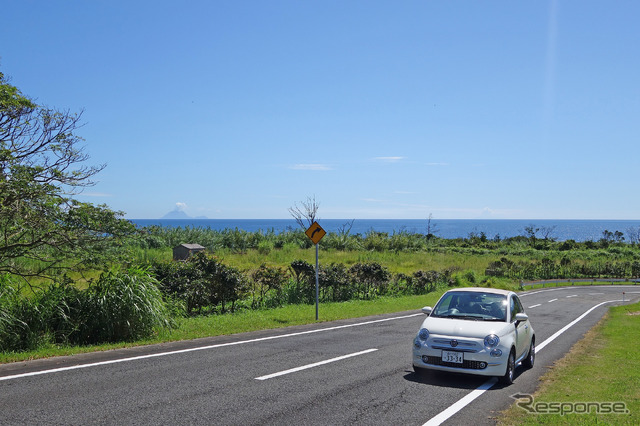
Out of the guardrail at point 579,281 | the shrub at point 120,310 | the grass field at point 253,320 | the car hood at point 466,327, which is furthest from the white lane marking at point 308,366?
the guardrail at point 579,281

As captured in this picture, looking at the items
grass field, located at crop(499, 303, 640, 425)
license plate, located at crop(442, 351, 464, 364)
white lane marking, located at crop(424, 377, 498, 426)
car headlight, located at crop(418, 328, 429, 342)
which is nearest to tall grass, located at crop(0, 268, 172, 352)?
car headlight, located at crop(418, 328, 429, 342)

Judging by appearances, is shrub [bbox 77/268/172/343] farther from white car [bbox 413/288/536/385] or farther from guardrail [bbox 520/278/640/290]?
guardrail [bbox 520/278/640/290]

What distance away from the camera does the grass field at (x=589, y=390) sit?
21.7ft

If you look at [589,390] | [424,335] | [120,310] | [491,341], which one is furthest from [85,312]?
[589,390]

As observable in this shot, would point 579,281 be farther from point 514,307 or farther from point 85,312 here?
point 85,312

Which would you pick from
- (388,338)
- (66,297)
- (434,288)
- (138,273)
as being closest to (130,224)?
(138,273)

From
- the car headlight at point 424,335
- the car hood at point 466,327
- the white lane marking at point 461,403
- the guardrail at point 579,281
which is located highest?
the car hood at point 466,327

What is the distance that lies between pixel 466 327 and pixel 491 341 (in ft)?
1.72

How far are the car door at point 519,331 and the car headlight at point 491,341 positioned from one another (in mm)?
Answer: 826

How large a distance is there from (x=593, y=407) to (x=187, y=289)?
12.7 m

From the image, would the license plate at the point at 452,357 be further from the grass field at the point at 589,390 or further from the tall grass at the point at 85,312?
the tall grass at the point at 85,312

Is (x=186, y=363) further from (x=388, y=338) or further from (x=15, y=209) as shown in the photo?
(x=388, y=338)

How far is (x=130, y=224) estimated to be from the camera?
1257cm

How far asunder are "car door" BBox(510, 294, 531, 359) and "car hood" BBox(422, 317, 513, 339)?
356mm
